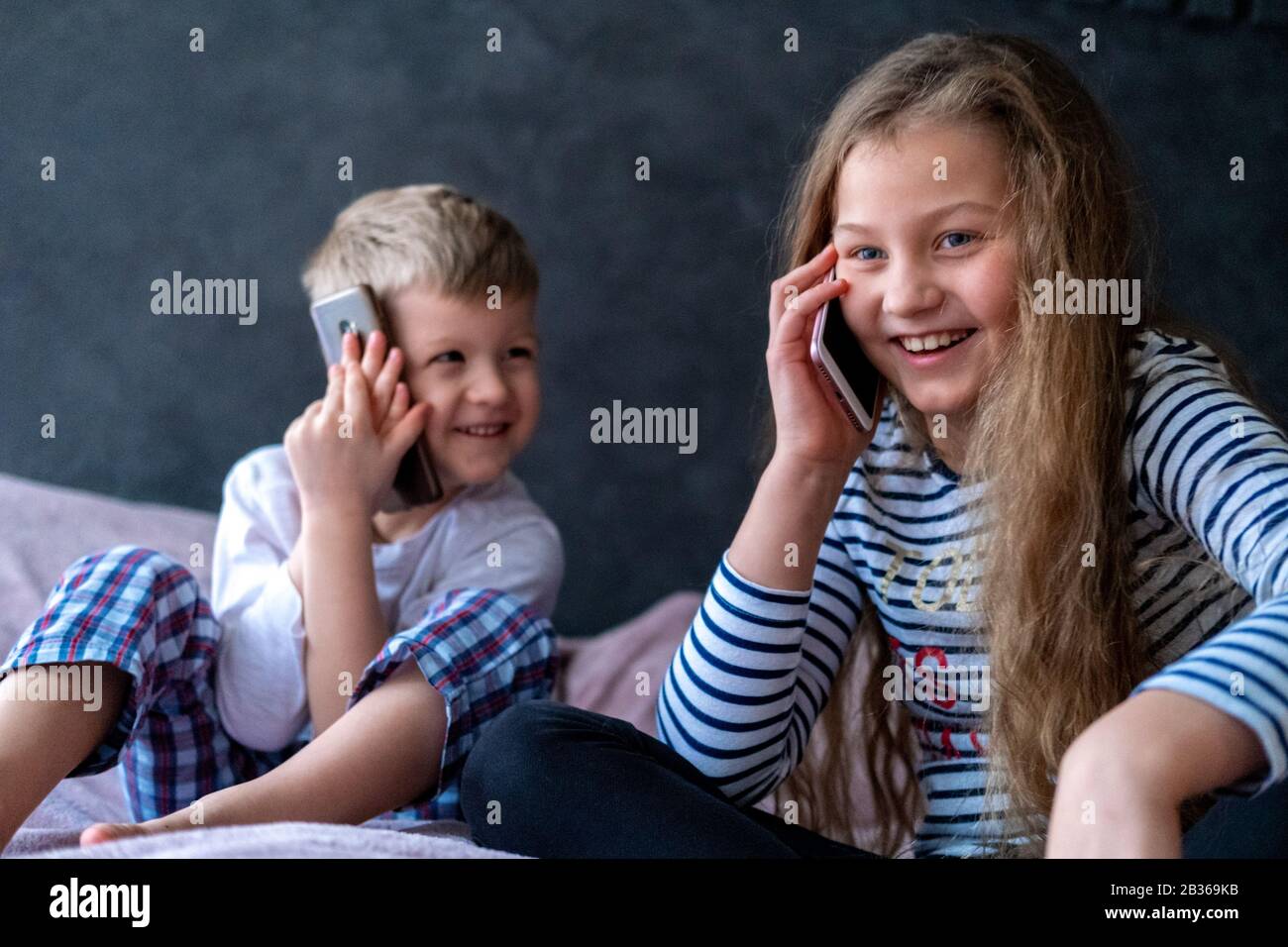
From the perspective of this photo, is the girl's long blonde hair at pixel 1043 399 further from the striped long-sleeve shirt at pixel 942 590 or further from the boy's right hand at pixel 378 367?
the boy's right hand at pixel 378 367

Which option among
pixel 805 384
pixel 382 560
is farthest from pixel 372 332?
pixel 805 384

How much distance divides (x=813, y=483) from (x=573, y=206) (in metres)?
1.02

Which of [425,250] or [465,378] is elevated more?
[425,250]

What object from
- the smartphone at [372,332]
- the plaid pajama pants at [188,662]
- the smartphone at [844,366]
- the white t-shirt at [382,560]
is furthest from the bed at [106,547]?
the smartphone at [844,366]

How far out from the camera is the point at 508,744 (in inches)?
33.7

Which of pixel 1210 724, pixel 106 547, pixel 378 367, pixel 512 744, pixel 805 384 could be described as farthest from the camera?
pixel 106 547

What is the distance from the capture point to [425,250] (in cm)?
130

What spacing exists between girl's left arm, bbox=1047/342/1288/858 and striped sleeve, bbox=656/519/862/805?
0.30 m

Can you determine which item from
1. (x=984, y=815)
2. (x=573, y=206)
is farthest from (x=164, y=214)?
(x=984, y=815)

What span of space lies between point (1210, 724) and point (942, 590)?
0.37m

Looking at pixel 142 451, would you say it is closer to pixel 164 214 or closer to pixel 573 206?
pixel 164 214

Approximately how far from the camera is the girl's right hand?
0.96 m

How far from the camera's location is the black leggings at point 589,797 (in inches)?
31.0

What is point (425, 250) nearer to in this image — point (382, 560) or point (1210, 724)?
point (382, 560)
